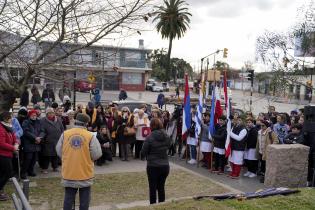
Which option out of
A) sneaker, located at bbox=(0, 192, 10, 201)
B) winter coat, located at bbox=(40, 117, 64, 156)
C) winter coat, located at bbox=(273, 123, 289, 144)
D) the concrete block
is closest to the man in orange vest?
sneaker, located at bbox=(0, 192, 10, 201)

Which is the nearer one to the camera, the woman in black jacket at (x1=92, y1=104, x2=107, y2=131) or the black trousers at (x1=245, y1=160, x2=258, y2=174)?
the black trousers at (x1=245, y1=160, x2=258, y2=174)

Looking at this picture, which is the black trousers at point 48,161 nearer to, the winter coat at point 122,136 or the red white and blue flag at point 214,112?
the winter coat at point 122,136

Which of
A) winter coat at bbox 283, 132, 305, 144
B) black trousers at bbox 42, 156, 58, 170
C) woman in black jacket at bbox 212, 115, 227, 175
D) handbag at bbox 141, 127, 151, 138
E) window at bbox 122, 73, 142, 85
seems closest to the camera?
winter coat at bbox 283, 132, 305, 144

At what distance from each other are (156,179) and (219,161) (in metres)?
4.57

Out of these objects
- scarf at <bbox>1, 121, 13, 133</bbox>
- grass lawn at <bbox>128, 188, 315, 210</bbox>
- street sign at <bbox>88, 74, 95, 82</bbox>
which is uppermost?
street sign at <bbox>88, 74, 95, 82</bbox>

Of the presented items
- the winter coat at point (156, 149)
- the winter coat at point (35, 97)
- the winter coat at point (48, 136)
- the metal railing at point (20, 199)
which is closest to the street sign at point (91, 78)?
the winter coat at point (156, 149)

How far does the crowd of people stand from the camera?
7906 mm

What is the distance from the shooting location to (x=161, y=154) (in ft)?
24.8

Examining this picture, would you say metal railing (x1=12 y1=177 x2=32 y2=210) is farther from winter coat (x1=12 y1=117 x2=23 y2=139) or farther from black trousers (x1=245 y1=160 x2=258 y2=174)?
black trousers (x1=245 y1=160 x2=258 y2=174)

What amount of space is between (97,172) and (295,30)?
1240cm

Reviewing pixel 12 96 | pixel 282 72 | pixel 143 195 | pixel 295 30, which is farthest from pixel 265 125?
pixel 282 72

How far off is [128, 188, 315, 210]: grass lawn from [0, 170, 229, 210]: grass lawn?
2.31m

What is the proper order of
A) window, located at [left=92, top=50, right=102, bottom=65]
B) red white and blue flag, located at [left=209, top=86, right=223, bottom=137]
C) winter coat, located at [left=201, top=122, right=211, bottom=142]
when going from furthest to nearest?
winter coat, located at [left=201, top=122, right=211, bottom=142] < red white and blue flag, located at [left=209, top=86, right=223, bottom=137] < window, located at [left=92, top=50, right=102, bottom=65]

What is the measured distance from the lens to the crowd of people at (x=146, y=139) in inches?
311
